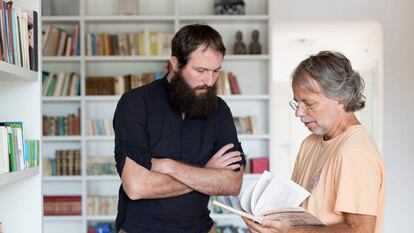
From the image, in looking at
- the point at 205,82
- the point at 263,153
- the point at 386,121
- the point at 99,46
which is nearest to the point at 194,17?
the point at 99,46

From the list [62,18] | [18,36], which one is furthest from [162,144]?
[62,18]

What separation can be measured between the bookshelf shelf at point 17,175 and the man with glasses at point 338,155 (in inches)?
35.2

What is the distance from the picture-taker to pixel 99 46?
17.6 feet

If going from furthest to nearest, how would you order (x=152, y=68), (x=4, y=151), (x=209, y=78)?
(x=152, y=68), (x=209, y=78), (x=4, y=151)

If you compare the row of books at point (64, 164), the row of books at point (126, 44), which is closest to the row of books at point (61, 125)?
the row of books at point (64, 164)

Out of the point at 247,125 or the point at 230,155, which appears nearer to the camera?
Result: the point at 230,155

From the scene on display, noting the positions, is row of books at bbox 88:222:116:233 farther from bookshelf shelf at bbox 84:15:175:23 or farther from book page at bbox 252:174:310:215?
book page at bbox 252:174:310:215

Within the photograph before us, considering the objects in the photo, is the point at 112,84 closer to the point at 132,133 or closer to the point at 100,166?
the point at 100,166

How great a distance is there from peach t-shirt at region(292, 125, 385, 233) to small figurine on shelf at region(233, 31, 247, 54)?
134 inches

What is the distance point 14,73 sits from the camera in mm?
2262

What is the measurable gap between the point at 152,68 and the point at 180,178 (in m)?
3.21

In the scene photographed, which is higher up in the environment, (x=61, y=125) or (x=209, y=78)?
(x=209, y=78)

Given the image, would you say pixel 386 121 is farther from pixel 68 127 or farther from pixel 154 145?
pixel 154 145

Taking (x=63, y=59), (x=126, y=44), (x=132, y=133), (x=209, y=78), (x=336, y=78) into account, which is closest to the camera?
(x=336, y=78)
